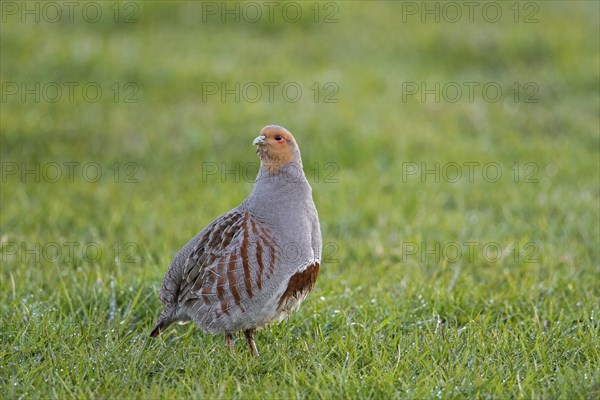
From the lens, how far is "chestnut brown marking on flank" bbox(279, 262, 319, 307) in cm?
399

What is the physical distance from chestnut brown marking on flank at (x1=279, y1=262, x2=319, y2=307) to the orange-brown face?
55 centimetres

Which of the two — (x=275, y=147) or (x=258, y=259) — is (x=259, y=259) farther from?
(x=275, y=147)

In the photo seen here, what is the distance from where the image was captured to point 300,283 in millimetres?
4027

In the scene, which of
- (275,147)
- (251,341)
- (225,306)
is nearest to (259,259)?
(225,306)

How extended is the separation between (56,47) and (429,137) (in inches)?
174

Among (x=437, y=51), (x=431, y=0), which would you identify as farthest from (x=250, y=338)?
(x=431, y=0)

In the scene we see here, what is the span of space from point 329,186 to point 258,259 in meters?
3.31

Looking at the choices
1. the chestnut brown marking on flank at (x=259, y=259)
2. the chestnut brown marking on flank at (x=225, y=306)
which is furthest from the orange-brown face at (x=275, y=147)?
the chestnut brown marking on flank at (x=225, y=306)

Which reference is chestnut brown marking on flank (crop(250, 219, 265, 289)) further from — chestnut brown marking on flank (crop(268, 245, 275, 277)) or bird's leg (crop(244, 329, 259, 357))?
bird's leg (crop(244, 329, 259, 357))

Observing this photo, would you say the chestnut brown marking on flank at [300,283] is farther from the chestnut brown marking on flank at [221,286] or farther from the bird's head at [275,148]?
the bird's head at [275,148]

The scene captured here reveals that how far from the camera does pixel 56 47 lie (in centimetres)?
926

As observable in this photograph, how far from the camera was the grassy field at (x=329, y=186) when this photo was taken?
397 cm

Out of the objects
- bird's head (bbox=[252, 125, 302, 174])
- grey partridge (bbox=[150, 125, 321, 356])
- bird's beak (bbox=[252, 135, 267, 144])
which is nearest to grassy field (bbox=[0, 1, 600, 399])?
grey partridge (bbox=[150, 125, 321, 356])

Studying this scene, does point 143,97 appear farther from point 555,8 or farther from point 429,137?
point 555,8
